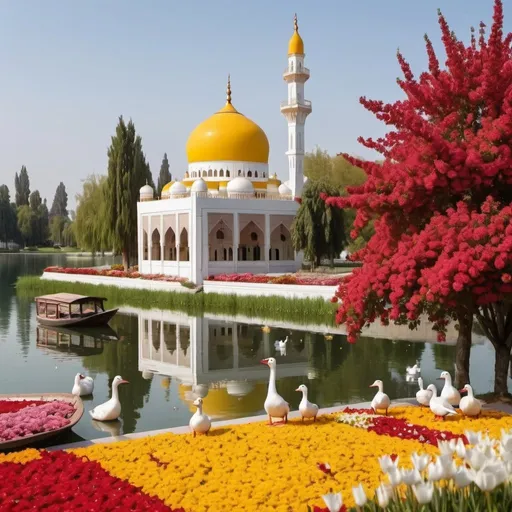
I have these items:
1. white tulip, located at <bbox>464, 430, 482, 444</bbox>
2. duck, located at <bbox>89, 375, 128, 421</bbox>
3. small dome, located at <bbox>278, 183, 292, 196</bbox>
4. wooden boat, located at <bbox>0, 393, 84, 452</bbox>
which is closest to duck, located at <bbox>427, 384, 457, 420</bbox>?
duck, located at <bbox>89, 375, 128, 421</bbox>

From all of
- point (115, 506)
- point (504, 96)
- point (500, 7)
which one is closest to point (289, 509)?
point (115, 506)

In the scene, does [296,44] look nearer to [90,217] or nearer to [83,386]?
[90,217]

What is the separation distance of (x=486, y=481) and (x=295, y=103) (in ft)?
118

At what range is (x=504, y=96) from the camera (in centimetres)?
1015

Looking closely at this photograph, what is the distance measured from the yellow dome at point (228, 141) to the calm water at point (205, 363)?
17225mm

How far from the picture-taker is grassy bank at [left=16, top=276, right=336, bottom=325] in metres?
26.4

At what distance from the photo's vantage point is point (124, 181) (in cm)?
4288

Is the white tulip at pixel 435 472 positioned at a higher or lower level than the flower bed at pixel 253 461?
higher

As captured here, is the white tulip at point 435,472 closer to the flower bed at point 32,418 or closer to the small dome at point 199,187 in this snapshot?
the flower bed at point 32,418

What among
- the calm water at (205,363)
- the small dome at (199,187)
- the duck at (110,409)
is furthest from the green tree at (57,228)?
the duck at (110,409)

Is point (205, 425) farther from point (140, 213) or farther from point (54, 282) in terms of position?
point (140, 213)

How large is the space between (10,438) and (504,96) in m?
8.17

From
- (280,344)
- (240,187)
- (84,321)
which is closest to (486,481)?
(280,344)

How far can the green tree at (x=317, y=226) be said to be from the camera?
3691cm
